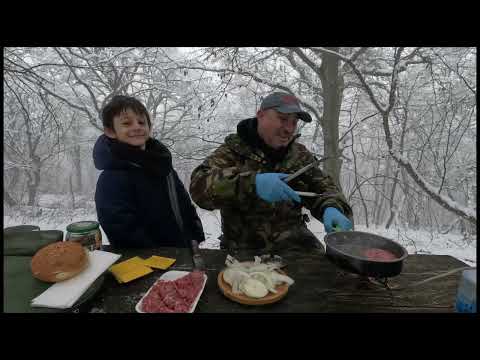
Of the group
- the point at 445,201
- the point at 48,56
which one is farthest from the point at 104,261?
the point at 48,56

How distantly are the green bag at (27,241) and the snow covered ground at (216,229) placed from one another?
400cm

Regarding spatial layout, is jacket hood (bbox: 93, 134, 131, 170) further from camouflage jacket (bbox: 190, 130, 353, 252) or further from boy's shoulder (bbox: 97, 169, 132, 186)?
camouflage jacket (bbox: 190, 130, 353, 252)

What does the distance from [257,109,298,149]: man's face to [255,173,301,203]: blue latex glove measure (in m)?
0.49

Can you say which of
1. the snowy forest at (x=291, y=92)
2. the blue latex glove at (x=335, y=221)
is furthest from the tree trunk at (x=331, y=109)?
the blue latex glove at (x=335, y=221)

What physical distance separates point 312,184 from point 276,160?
402mm

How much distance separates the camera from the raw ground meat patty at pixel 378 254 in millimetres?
1227

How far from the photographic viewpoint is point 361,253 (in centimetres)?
132

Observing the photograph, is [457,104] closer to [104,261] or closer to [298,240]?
[298,240]

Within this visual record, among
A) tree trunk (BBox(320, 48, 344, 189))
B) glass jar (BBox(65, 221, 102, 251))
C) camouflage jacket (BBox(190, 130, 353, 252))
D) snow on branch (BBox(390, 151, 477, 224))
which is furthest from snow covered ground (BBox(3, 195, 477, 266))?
glass jar (BBox(65, 221, 102, 251))

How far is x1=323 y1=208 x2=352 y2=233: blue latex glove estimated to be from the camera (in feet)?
5.90

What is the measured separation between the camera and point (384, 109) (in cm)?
412

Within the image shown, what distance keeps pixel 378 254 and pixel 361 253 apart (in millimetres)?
88

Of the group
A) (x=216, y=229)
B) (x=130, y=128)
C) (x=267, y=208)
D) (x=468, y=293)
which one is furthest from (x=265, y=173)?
(x=216, y=229)

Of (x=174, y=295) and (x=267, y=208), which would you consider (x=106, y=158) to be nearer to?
(x=174, y=295)
